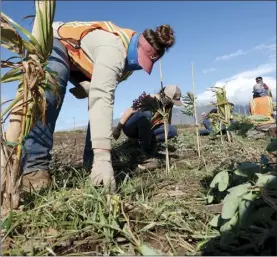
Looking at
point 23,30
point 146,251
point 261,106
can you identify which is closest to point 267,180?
point 146,251

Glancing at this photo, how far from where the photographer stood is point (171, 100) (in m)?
3.33

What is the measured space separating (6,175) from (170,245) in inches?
27.7

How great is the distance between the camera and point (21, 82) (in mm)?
1474

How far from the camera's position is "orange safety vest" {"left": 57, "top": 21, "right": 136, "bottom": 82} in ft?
7.23

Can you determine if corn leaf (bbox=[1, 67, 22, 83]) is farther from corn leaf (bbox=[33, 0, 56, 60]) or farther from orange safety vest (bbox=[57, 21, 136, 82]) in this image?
orange safety vest (bbox=[57, 21, 136, 82])

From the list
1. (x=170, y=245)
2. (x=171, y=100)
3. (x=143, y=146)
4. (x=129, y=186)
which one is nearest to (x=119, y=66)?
(x=129, y=186)

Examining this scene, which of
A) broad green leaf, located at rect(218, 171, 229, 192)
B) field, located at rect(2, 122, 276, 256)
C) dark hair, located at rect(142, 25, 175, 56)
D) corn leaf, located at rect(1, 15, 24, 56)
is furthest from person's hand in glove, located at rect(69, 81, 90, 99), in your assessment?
broad green leaf, located at rect(218, 171, 229, 192)

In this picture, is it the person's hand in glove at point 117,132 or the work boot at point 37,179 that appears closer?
the work boot at point 37,179

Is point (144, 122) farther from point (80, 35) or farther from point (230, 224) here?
point (230, 224)

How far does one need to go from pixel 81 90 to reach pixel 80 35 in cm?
50

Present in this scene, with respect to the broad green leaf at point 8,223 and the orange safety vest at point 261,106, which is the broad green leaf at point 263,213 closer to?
the broad green leaf at point 8,223

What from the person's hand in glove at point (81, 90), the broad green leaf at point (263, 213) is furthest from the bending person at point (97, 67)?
the broad green leaf at point (263, 213)

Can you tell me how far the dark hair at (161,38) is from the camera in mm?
2268

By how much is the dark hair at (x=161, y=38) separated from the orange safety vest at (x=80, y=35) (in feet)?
0.37
